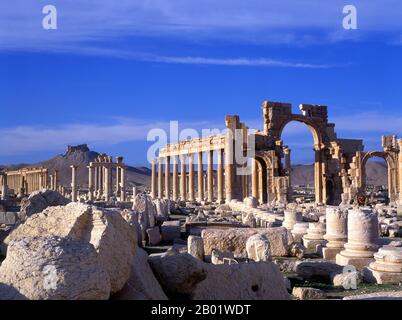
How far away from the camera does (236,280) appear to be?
629cm

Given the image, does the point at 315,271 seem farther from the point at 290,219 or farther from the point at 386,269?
the point at 290,219

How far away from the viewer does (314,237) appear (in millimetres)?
14391

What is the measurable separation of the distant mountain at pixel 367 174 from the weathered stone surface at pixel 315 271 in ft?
349

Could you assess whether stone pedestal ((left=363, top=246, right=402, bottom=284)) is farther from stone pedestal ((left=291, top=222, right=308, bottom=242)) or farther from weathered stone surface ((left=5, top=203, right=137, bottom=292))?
stone pedestal ((left=291, top=222, right=308, bottom=242))

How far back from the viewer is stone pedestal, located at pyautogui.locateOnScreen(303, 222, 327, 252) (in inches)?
555

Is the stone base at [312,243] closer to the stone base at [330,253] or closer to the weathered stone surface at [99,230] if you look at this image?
the stone base at [330,253]

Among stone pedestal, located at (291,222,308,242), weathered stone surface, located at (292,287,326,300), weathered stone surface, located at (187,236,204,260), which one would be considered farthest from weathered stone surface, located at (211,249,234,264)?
stone pedestal, located at (291,222,308,242)

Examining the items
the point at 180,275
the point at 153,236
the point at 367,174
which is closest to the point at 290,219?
the point at 153,236

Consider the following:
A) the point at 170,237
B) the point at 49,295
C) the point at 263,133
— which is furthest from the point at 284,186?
the point at 49,295

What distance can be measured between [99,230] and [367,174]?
125m

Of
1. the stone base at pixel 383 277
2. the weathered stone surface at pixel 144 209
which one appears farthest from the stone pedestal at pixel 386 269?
the weathered stone surface at pixel 144 209

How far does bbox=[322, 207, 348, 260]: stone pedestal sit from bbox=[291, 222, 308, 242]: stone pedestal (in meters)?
2.39
